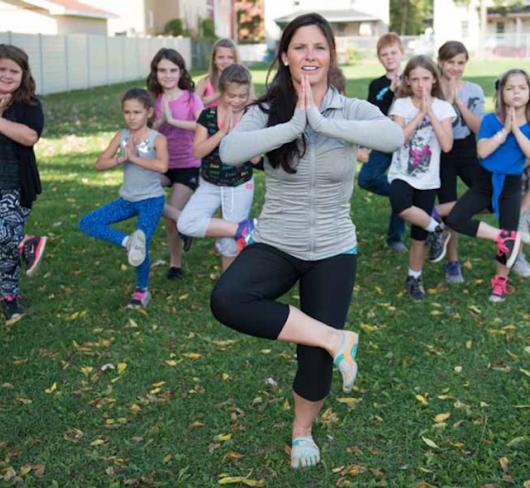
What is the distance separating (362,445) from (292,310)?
1030 millimetres

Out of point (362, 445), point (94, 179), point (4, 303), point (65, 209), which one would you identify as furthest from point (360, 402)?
point (94, 179)

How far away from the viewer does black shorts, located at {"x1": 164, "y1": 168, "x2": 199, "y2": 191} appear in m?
6.99

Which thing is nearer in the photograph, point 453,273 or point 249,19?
point 453,273

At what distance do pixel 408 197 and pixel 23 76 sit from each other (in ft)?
10.2

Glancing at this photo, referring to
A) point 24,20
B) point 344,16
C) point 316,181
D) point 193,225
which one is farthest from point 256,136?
point 344,16

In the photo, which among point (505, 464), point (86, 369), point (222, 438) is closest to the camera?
point (505, 464)

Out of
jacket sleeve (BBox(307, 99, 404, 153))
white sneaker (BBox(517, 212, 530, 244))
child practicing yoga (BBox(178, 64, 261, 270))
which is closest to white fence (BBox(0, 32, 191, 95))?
child practicing yoga (BBox(178, 64, 261, 270))

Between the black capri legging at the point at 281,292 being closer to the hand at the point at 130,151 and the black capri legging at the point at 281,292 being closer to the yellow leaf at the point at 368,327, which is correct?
the yellow leaf at the point at 368,327

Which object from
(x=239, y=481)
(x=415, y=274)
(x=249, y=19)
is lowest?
(x=239, y=481)

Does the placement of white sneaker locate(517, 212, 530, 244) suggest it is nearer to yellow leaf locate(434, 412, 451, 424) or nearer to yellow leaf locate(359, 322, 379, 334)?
yellow leaf locate(359, 322, 379, 334)

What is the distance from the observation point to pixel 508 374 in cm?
507

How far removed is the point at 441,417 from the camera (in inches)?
176

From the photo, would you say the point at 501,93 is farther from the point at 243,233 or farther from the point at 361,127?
the point at 361,127

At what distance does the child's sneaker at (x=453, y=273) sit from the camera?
22.9 ft
